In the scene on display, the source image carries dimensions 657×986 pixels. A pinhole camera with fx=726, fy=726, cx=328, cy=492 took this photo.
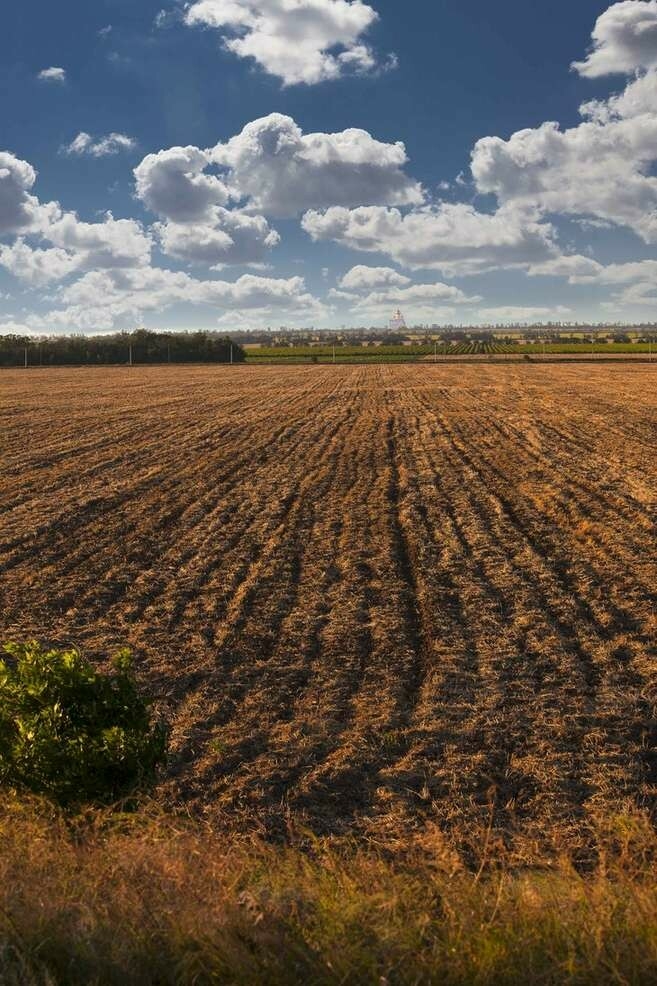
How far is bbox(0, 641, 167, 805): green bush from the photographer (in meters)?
4.86

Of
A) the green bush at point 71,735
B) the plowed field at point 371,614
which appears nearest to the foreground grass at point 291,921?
A: the green bush at point 71,735

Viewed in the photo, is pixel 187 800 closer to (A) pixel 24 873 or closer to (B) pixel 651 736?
(A) pixel 24 873

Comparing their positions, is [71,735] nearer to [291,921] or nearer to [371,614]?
[291,921]

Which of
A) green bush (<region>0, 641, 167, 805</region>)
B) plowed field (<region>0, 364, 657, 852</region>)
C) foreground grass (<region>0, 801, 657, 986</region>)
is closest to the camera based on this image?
foreground grass (<region>0, 801, 657, 986</region>)

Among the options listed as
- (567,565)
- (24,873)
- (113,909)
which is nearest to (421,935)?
(113,909)

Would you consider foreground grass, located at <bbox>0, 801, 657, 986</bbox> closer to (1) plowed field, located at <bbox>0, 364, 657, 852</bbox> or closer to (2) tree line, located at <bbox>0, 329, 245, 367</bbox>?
(1) plowed field, located at <bbox>0, 364, 657, 852</bbox>

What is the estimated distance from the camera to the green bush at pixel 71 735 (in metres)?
4.86

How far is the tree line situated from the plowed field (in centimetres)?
8444

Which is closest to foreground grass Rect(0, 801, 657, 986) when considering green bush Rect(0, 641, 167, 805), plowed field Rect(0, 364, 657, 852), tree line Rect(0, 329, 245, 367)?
Result: green bush Rect(0, 641, 167, 805)

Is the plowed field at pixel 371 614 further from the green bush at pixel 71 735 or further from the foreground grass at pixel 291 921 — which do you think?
the foreground grass at pixel 291 921

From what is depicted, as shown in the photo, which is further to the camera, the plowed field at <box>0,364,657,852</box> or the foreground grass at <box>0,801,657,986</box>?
the plowed field at <box>0,364,657,852</box>

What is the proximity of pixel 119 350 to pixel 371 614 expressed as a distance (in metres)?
102

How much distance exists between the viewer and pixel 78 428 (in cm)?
2841

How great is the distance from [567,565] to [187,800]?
24.7 feet
